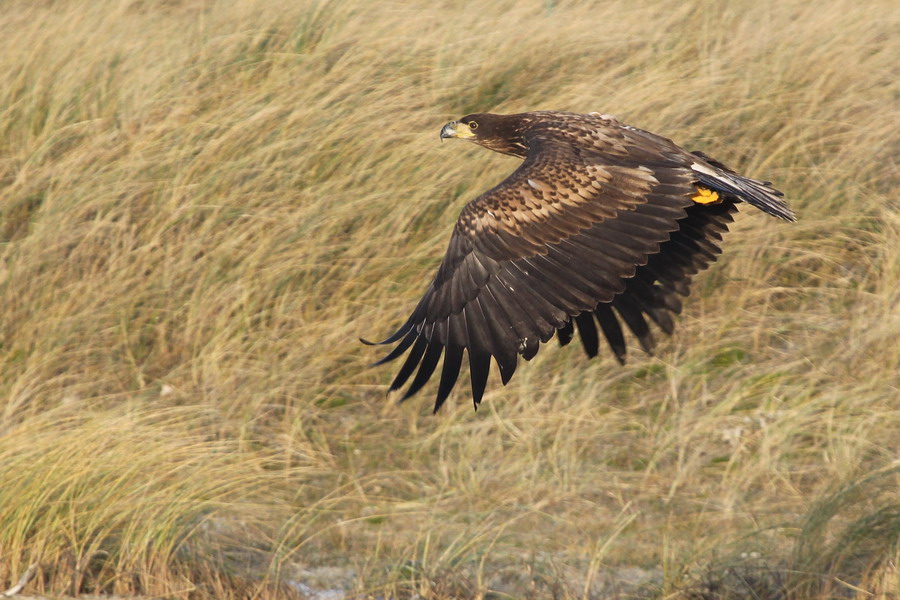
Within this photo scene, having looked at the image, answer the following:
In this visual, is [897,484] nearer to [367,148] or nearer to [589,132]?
[589,132]

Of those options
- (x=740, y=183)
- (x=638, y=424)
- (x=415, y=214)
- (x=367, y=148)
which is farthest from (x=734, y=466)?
(x=367, y=148)

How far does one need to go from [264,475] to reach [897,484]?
2.29m

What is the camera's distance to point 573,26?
714 centimetres

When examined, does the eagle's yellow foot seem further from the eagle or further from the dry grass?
the dry grass

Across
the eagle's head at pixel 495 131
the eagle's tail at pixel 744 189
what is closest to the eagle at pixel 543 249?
the eagle's tail at pixel 744 189

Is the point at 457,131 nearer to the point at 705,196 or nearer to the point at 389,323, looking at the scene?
the point at 389,323

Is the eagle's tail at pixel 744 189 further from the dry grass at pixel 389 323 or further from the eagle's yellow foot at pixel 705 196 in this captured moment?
the dry grass at pixel 389 323

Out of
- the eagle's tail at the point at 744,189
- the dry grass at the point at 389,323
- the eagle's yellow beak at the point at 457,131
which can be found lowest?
the dry grass at the point at 389,323

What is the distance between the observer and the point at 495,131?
527 centimetres

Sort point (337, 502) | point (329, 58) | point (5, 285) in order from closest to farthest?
1. point (337, 502)
2. point (5, 285)
3. point (329, 58)

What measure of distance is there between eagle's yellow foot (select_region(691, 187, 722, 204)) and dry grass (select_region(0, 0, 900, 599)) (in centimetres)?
110

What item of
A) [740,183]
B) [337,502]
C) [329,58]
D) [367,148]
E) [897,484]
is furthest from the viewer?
[329,58]

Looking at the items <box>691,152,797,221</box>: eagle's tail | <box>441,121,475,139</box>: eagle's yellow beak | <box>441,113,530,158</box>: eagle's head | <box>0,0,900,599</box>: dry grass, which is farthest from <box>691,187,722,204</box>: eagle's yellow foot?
<box>0,0,900,599</box>: dry grass

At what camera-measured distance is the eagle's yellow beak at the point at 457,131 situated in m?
5.40
